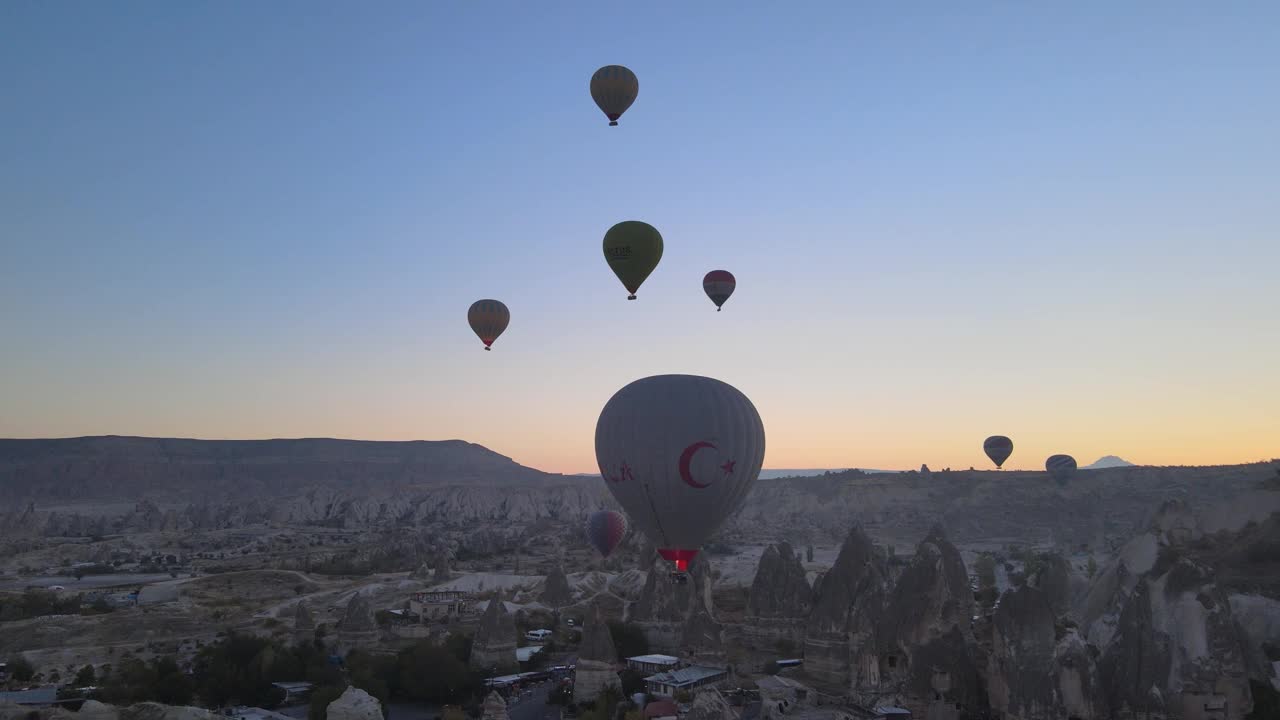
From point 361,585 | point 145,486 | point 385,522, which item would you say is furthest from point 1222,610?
point 145,486

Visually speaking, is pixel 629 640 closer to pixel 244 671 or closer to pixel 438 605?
pixel 244 671

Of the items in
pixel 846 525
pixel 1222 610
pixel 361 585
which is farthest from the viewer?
pixel 846 525

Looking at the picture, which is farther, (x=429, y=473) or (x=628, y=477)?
(x=429, y=473)

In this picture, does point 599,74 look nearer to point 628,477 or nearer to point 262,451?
point 628,477

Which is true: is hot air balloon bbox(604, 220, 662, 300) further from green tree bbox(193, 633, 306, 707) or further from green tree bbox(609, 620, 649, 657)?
green tree bbox(193, 633, 306, 707)

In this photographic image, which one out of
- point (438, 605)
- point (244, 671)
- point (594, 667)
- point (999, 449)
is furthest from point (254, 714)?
point (999, 449)

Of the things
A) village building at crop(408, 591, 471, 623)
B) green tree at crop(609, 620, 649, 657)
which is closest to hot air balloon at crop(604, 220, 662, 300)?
green tree at crop(609, 620, 649, 657)
